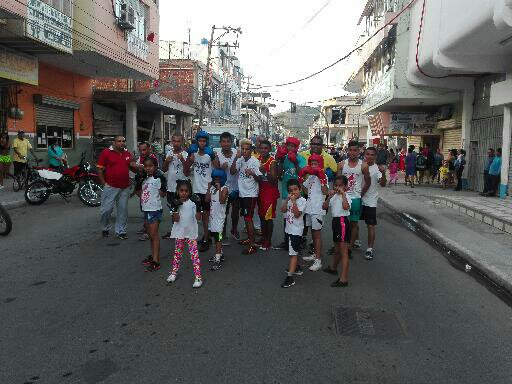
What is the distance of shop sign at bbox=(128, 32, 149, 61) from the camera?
19.5 metres

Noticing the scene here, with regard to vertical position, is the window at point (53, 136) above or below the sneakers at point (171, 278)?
above

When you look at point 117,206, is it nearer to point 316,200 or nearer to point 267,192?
point 267,192

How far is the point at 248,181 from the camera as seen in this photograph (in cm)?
684

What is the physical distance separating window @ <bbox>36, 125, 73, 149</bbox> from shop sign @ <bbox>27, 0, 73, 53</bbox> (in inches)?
157

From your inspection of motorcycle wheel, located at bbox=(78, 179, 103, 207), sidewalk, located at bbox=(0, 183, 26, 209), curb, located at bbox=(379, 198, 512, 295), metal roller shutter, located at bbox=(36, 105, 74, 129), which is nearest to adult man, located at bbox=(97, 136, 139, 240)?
motorcycle wheel, located at bbox=(78, 179, 103, 207)

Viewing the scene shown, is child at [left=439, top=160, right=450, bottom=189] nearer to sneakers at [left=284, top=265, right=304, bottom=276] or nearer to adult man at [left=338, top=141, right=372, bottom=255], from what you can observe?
adult man at [left=338, top=141, right=372, bottom=255]

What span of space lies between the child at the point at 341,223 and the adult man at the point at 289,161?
122 centimetres

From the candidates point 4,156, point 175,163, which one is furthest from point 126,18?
point 175,163

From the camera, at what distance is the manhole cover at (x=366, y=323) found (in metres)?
3.98

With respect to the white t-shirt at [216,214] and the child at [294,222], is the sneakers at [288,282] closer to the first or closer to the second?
the child at [294,222]

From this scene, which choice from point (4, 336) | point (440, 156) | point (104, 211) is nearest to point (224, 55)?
point (440, 156)

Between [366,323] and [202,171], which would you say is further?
[202,171]

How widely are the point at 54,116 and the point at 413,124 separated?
16.4 meters

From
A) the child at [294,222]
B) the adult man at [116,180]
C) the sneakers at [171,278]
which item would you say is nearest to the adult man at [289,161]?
the child at [294,222]
